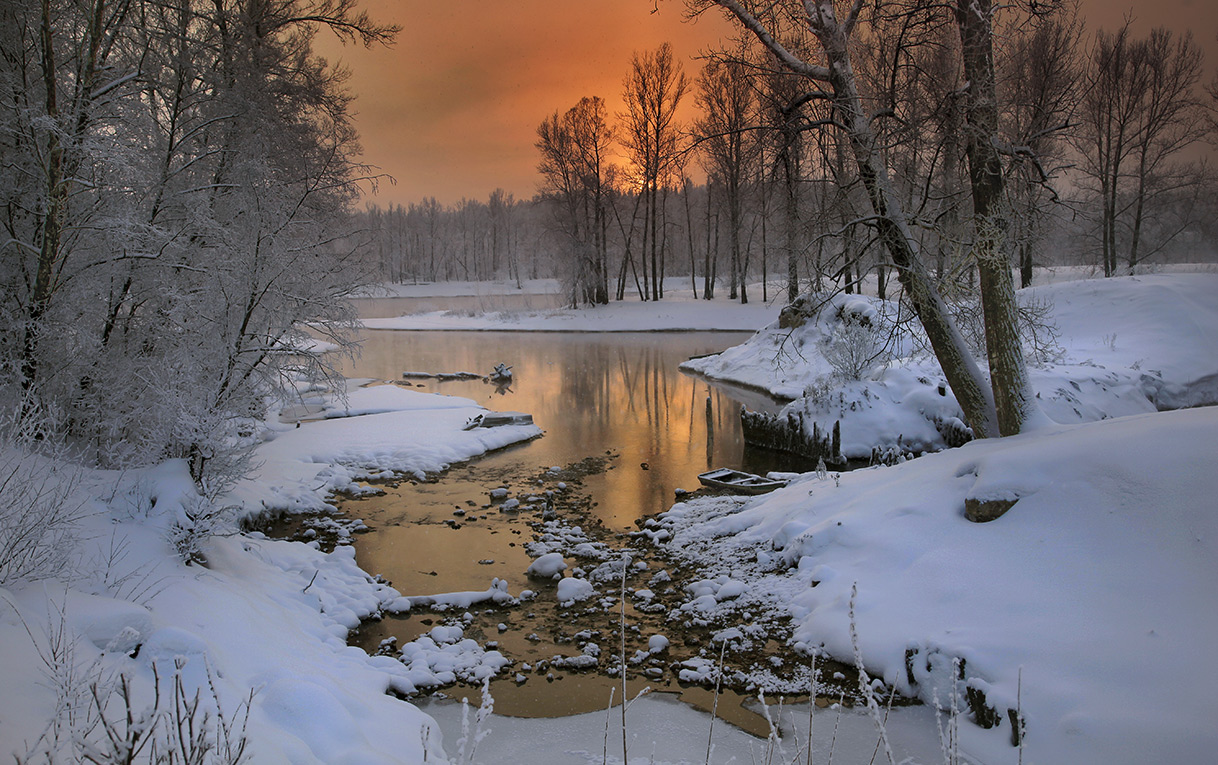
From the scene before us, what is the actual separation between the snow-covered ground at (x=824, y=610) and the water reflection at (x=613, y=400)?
305 centimetres

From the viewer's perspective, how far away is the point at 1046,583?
200 inches

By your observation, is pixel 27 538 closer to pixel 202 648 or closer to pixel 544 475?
pixel 202 648

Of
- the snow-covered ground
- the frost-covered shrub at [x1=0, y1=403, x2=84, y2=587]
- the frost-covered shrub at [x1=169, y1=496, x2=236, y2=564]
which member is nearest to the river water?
the snow-covered ground

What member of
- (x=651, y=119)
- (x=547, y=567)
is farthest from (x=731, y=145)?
(x=547, y=567)

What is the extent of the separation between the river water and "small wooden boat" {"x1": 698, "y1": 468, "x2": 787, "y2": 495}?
0.29 metres

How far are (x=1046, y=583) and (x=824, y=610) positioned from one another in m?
1.80

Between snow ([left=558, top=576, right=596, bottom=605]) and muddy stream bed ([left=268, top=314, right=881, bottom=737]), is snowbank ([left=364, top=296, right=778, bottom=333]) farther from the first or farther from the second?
snow ([left=558, top=576, right=596, bottom=605])

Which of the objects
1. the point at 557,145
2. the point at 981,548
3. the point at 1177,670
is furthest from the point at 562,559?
the point at 557,145

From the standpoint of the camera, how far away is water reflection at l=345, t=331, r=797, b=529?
11.7 metres

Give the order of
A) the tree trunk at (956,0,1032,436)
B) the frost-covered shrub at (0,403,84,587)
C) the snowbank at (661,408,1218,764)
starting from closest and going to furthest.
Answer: the frost-covered shrub at (0,403,84,587) < the snowbank at (661,408,1218,764) < the tree trunk at (956,0,1032,436)

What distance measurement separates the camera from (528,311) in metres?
41.5

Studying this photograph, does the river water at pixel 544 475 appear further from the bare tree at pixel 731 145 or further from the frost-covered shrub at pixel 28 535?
the bare tree at pixel 731 145

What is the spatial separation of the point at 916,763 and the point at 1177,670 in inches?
63.3

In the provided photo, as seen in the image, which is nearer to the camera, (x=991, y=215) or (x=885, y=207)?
(x=991, y=215)
